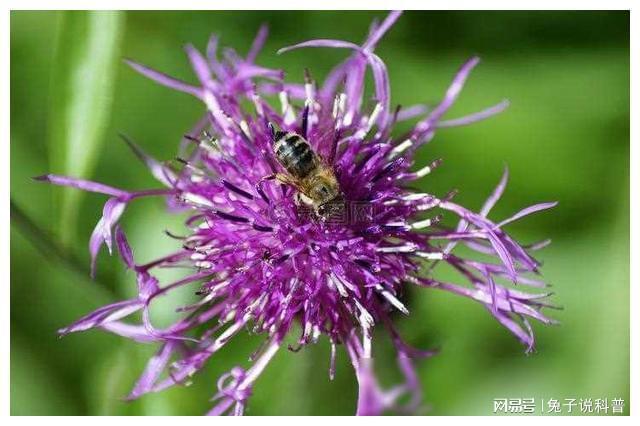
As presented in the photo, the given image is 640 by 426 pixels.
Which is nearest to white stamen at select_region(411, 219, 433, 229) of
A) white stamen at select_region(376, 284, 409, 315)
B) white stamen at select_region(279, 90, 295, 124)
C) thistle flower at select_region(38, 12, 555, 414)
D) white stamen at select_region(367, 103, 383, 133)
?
thistle flower at select_region(38, 12, 555, 414)

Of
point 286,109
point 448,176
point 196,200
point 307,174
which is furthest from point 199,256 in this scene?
point 448,176

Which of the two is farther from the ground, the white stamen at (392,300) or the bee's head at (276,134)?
the bee's head at (276,134)

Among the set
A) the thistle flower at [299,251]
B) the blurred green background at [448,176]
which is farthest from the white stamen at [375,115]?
the blurred green background at [448,176]

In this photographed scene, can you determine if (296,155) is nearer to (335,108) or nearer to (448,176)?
(335,108)

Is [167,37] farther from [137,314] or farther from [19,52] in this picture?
[137,314]

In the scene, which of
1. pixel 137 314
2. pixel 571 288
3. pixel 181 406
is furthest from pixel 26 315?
pixel 571 288

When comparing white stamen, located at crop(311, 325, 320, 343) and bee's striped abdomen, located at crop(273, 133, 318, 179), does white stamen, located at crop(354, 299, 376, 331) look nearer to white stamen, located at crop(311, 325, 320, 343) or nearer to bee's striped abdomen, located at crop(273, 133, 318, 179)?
white stamen, located at crop(311, 325, 320, 343)

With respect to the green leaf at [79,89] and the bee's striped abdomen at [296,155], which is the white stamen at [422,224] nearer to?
the bee's striped abdomen at [296,155]
